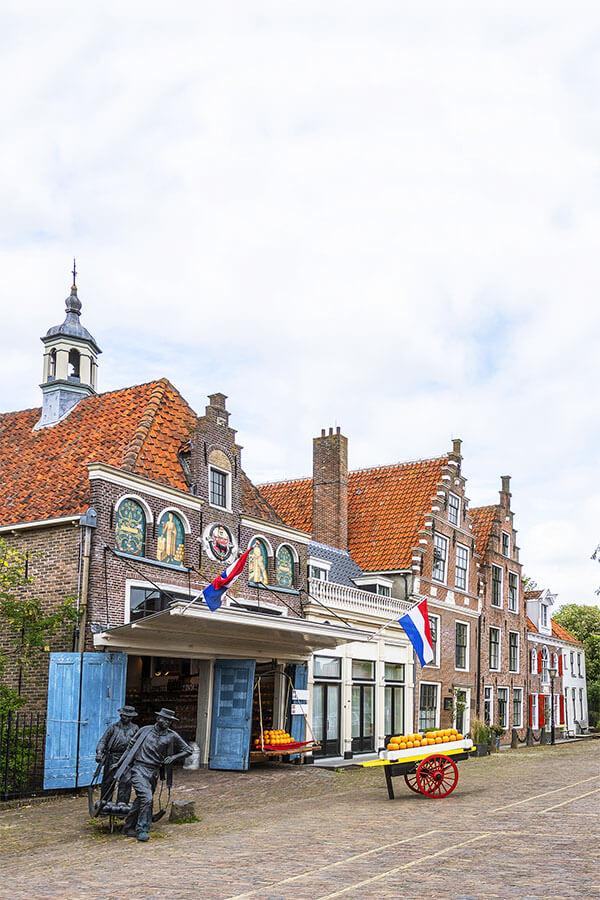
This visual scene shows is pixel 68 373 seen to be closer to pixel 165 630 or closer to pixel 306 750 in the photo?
pixel 165 630

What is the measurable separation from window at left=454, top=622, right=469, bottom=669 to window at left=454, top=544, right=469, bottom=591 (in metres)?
1.52

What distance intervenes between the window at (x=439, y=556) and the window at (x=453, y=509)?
99cm

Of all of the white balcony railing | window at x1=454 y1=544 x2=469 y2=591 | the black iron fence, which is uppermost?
window at x1=454 y1=544 x2=469 y2=591

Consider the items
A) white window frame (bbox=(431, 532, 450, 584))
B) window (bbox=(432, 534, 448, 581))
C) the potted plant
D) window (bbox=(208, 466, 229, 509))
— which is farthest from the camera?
the potted plant

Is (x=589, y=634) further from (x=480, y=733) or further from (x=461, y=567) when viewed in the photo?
(x=480, y=733)

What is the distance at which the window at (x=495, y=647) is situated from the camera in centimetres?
4047

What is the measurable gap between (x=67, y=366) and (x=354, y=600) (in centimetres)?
1120

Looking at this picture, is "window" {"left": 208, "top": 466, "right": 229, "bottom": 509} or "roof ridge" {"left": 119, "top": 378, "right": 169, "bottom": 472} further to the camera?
"window" {"left": 208, "top": 466, "right": 229, "bottom": 509}

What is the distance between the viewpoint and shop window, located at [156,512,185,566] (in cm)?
2186

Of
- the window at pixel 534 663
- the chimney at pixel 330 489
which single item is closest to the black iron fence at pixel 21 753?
the chimney at pixel 330 489

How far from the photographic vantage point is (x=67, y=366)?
25.7 metres

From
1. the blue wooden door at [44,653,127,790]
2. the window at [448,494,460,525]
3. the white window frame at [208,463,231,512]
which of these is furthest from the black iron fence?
the window at [448,494,460,525]

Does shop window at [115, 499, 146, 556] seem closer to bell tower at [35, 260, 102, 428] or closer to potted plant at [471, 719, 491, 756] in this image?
bell tower at [35, 260, 102, 428]

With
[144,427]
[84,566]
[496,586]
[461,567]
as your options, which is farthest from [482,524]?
[84,566]
